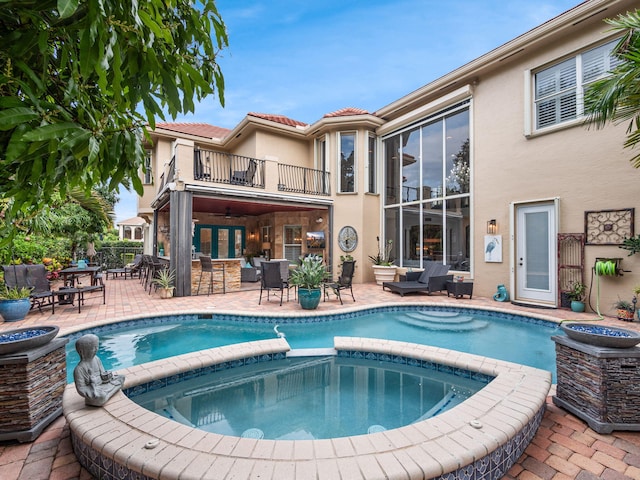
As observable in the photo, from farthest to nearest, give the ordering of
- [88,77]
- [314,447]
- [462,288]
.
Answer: [462,288] → [314,447] → [88,77]

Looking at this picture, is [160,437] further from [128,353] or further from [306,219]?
[306,219]

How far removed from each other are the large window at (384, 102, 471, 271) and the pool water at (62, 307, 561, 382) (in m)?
3.14

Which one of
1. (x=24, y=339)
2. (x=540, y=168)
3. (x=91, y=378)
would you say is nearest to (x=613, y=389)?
(x=91, y=378)

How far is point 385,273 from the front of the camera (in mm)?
10945

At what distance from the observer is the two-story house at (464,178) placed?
6.63 metres

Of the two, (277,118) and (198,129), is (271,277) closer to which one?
(277,118)

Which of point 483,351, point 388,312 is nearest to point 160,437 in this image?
point 483,351

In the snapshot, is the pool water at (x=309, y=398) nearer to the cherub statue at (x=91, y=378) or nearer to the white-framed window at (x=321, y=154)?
the cherub statue at (x=91, y=378)

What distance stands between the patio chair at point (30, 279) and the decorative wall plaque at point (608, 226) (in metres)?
11.3

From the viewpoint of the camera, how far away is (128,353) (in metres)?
4.71

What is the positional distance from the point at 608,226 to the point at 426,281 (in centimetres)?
420

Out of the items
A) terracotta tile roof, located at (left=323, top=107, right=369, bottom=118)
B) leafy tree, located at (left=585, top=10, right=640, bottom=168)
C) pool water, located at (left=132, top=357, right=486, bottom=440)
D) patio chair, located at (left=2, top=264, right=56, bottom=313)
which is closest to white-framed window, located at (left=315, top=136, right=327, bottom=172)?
terracotta tile roof, located at (left=323, top=107, right=369, bottom=118)

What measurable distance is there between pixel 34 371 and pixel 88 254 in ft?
43.7

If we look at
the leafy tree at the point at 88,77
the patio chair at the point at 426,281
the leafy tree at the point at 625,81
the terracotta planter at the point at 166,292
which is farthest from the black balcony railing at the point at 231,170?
the leafy tree at the point at 625,81
